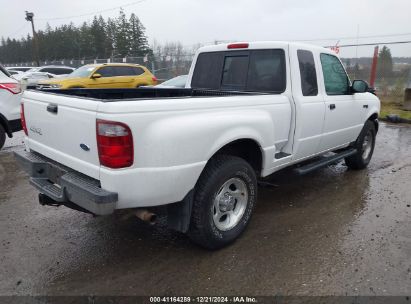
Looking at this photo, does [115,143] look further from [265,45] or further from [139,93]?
[265,45]

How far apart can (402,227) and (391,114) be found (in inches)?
322

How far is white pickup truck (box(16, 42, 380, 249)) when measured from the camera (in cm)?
258

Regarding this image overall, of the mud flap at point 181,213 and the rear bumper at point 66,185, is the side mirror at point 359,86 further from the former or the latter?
the rear bumper at point 66,185

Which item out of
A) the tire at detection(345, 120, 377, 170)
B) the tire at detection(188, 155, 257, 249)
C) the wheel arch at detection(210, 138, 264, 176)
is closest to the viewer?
the tire at detection(188, 155, 257, 249)

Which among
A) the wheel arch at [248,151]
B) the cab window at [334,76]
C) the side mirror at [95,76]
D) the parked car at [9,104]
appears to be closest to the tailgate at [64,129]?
the wheel arch at [248,151]

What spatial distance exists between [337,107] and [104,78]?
1109 cm

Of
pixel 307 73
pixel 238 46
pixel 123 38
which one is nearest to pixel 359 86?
pixel 307 73

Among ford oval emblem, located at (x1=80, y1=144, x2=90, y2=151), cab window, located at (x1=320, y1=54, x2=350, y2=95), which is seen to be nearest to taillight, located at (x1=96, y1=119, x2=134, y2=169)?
ford oval emblem, located at (x1=80, y1=144, x2=90, y2=151)

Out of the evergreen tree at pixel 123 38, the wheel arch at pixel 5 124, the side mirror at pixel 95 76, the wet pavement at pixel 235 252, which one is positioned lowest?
the wet pavement at pixel 235 252

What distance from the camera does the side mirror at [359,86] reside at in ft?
16.3

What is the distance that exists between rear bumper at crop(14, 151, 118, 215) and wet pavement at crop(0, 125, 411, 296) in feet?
2.23

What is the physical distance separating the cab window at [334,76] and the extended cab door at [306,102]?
22cm

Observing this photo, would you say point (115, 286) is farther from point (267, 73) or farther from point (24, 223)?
point (267, 73)

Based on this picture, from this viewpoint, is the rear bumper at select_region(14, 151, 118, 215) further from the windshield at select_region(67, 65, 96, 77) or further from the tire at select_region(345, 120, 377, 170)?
the windshield at select_region(67, 65, 96, 77)
